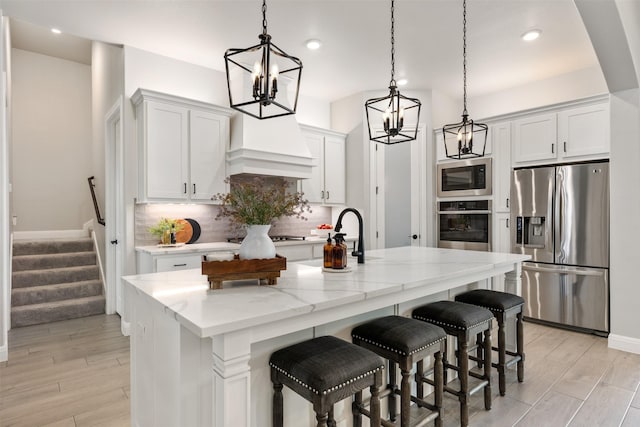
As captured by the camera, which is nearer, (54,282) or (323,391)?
(323,391)

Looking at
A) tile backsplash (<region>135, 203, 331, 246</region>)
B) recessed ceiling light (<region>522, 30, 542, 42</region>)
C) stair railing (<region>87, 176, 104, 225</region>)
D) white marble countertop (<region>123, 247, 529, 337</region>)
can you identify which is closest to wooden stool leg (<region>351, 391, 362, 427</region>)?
white marble countertop (<region>123, 247, 529, 337</region>)

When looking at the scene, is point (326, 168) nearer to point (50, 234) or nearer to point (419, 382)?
point (419, 382)

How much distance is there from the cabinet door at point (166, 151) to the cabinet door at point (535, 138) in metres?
3.83

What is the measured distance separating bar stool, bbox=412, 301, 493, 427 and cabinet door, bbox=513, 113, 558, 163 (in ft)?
8.80

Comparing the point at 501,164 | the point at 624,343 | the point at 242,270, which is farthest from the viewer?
the point at 501,164

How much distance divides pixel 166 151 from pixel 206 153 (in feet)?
1.42

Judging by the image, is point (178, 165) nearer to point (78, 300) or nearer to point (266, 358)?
point (78, 300)

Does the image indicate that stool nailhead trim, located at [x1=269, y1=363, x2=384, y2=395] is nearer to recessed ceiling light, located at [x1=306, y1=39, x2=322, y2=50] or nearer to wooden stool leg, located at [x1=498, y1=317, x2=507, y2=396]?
wooden stool leg, located at [x1=498, y1=317, x2=507, y2=396]

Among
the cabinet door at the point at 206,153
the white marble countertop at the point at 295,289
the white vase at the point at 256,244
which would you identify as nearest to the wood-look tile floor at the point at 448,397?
the white marble countertop at the point at 295,289

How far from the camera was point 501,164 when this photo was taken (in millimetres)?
4480

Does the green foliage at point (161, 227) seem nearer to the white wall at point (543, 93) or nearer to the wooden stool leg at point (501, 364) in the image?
the wooden stool leg at point (501, 364)

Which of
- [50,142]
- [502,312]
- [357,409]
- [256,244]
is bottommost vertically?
[357,409]

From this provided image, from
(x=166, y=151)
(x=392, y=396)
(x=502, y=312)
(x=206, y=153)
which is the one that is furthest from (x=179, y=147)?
(x=502, y=312)

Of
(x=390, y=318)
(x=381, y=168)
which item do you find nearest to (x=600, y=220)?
(x=381, y=168)
